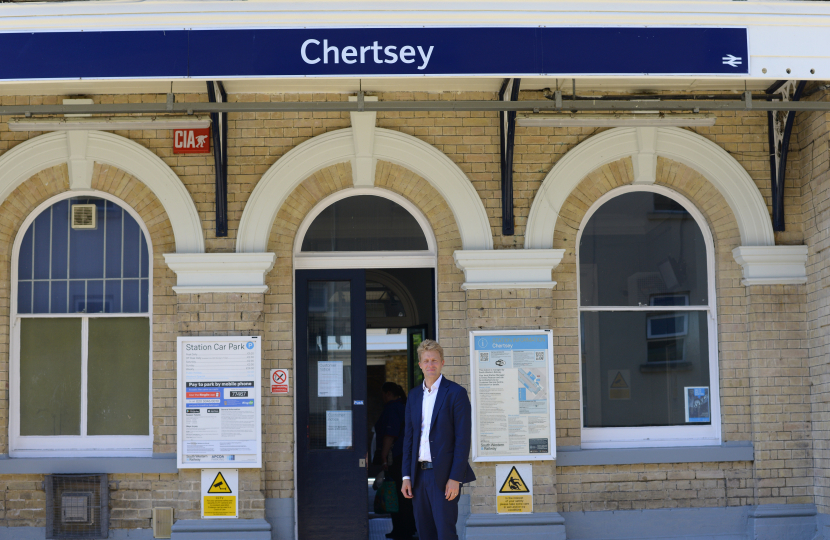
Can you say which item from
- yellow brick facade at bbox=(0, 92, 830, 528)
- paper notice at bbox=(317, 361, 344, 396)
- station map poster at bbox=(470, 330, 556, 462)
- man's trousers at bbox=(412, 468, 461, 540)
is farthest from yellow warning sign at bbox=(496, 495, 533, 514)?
paper notice at bbox=(317, 361, 344, 396)

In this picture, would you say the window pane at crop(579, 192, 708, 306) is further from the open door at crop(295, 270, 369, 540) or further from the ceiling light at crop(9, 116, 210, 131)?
the ceiling light at crop(9, 116, 210, 131)

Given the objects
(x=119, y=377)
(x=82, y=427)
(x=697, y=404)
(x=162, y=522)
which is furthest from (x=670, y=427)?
(x=82, y=427)

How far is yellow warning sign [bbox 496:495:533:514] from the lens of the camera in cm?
756

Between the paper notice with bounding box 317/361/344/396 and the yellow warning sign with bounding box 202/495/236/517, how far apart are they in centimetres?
124

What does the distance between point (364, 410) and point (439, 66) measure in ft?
11.3

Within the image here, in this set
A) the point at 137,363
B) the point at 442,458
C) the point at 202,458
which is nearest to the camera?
the point at 442,458

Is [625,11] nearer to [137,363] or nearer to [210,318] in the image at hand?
[210,318]

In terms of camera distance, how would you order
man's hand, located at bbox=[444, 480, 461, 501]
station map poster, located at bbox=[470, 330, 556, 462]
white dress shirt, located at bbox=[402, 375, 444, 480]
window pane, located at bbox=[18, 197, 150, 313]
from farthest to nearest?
1. window pane, located at bbox=[18, 197, 150, 313]
2. station map poster, located at bbox=[470, 330, 556, 462]
3. white dress shirt, located at bbox=[402, 375, 444, 480]
4. man's hand, located at bbox=[444, 480, 461, 501]

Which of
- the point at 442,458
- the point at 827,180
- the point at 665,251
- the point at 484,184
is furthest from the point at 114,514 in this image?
the point at 827,180

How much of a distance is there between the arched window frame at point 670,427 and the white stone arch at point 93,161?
3728 millimetres


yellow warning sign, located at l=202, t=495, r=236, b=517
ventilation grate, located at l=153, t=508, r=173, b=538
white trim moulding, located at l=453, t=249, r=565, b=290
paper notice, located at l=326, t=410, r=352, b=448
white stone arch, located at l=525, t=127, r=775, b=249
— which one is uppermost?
white stone arch, located at l=525, t=127, r=775, b=249

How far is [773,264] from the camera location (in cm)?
798

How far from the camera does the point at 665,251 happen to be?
8312mm

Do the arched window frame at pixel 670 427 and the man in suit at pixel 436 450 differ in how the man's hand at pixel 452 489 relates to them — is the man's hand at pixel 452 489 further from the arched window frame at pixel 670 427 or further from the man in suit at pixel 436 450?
the arched window frame at pixel 670 427
